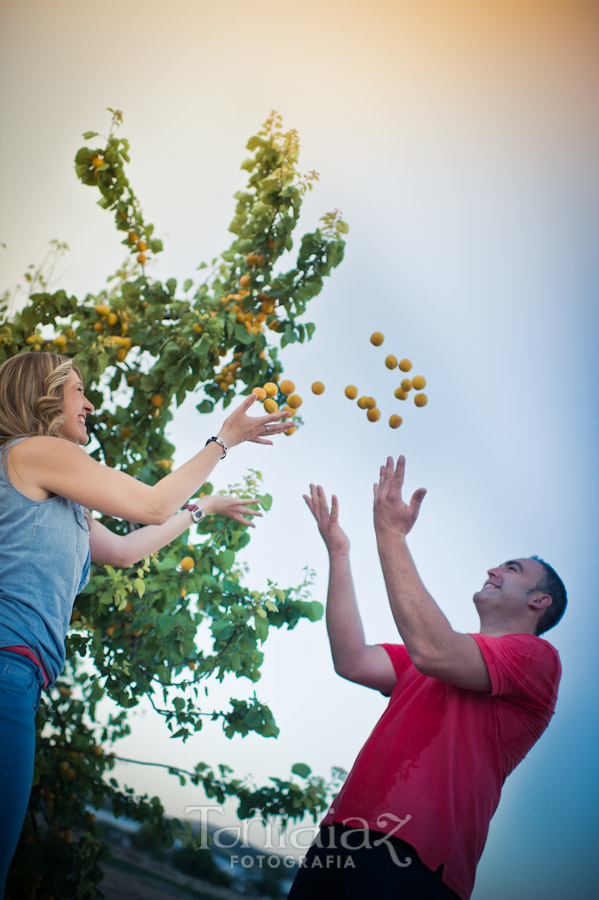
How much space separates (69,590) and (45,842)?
1474 mm

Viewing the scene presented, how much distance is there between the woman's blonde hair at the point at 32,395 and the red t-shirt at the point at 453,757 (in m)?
0.96

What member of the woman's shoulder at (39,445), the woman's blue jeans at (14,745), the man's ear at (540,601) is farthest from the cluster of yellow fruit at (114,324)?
the man's ear at (540,601)

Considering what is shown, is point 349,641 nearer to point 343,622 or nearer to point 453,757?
point 343,622

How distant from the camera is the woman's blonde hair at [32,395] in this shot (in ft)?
4.57

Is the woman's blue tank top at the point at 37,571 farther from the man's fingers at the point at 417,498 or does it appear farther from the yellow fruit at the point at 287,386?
the yellow fruit at the point at 287,386

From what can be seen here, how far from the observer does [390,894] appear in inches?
50.9

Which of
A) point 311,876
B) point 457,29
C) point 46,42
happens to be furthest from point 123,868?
point 457,29

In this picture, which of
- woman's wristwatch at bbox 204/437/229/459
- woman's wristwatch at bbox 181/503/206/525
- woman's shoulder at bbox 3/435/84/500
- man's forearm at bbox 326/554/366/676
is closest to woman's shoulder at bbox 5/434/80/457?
woman's shoulder at bbox 3/435/84/500

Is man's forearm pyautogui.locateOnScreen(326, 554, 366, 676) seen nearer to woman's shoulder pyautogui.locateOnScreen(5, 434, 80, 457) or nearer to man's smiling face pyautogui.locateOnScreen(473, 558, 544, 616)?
man's smiling face pyautogui.locateOnScreen(473, 558, 544, 616)

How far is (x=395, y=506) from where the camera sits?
65.1 inches

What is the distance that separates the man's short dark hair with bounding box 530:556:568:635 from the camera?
172cm

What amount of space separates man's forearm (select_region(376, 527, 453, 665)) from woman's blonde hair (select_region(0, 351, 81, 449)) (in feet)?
2.50

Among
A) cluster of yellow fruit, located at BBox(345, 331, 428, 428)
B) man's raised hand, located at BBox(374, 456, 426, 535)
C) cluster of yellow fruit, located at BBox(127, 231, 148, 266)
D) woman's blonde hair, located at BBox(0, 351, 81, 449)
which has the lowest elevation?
woman's blonde hair, located at BBox(0, 351, 81, 449)

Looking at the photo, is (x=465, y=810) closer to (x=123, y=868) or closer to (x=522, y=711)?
(x=522, y=711)
